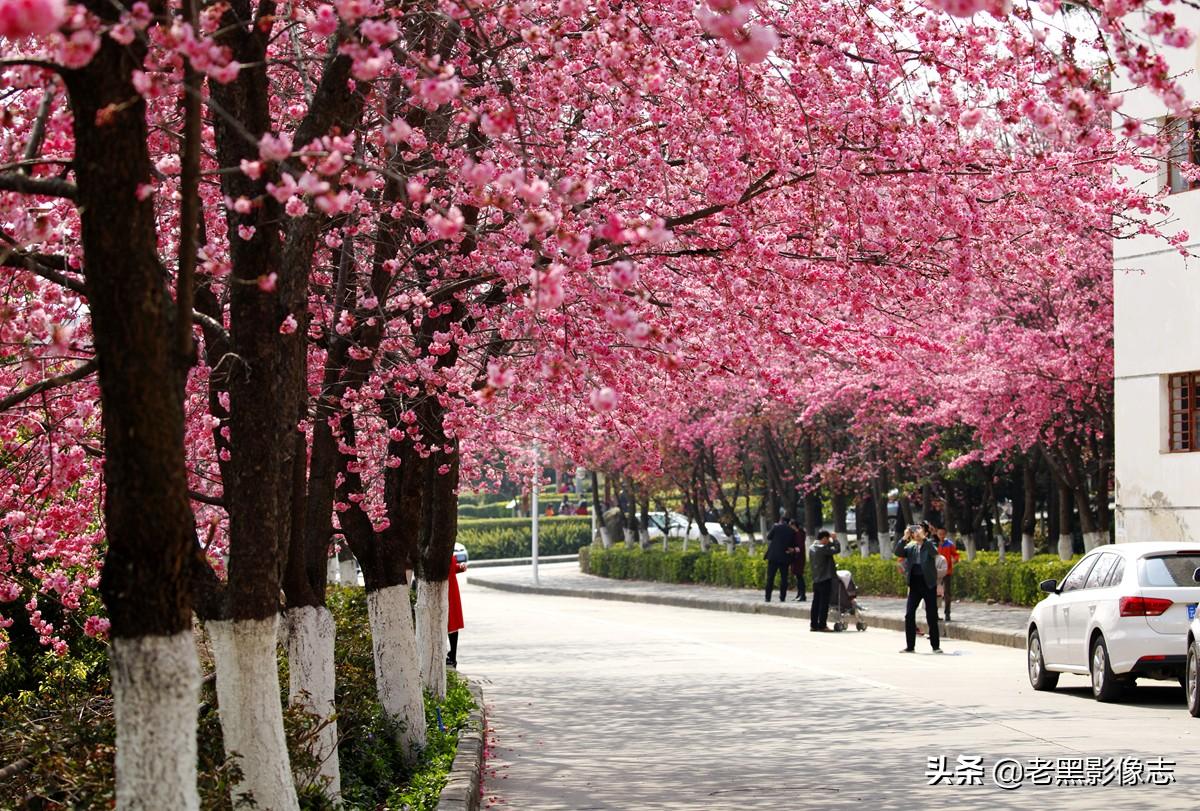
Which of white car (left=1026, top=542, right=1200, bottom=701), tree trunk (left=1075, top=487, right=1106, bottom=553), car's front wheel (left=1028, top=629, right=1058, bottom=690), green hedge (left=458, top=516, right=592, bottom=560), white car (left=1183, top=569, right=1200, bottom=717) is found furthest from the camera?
green hedge (left=458, top=516, right=592, bottom=560)

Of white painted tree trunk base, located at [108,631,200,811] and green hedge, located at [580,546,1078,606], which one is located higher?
white painted tree trunk base, located at [108,631,200,811]

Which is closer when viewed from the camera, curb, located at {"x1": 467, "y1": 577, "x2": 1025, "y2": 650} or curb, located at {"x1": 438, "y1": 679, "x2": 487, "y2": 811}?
curb, located at {"x1": 438, "y1": 679, "x2": 487, "y2": 811}

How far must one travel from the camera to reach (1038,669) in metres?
17.9

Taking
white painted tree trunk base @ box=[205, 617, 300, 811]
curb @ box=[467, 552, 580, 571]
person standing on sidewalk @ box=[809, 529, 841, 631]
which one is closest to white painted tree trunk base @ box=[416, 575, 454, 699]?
white painted tree trunk base @ box=[205, 617, 300, 811]

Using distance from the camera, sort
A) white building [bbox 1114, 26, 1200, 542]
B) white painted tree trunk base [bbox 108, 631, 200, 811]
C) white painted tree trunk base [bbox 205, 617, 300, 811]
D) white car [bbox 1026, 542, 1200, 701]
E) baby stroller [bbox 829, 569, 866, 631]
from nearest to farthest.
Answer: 1. white painted tree trunk base [bbox 108, 631, 200, 811]
2. white painted tree trunk base [bbox 205, 617, 300, 811]
3. white car [bbox 1026, 542, 1200, 701]
4. white building [bbox 1114, 26, 1200, 542]
5. baby stroller [bbox 829, 569, 866, 631]

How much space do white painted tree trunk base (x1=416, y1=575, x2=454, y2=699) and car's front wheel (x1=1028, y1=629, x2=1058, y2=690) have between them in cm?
612

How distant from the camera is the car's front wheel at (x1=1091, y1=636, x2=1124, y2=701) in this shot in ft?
52.4

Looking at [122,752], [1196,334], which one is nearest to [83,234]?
[122,752]

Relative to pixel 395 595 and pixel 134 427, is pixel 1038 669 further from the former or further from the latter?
pixel 134 427

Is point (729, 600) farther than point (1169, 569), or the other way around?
point (729, 600)

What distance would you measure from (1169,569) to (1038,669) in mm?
2445

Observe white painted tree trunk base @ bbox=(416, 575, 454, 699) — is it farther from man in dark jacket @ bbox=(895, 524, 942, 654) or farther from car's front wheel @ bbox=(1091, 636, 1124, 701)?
man in dark jacket @ bbox=(895, 524, 942, 654)

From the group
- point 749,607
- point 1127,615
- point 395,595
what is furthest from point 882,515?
point 395,595

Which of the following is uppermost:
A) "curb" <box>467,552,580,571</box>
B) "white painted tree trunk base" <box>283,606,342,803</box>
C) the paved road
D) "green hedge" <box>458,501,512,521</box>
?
"green hedge" <box>458,501,512,521</box>
